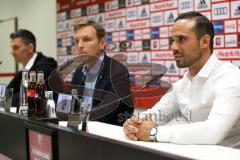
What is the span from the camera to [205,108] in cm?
157

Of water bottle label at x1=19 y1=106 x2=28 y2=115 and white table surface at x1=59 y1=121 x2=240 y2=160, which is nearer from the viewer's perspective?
white table surface at x1=59 y1=121 x2=240 y2=160

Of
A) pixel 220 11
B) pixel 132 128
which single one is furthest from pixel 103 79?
pixel 220 11

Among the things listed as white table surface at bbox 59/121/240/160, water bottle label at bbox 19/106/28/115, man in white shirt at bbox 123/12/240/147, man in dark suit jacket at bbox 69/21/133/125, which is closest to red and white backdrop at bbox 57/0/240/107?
man in dark suit jacket at bbox 69/21/133/125

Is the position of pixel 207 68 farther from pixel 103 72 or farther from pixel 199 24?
pixel 103 72

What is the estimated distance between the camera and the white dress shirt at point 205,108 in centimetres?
118

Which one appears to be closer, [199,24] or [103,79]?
[199,24]

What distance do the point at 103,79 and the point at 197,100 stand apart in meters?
0.48

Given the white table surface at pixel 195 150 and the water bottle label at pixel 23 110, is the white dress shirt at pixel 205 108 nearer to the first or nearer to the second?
the white table surface at pixel 195 150

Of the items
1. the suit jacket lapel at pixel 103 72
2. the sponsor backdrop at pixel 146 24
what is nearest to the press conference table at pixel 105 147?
the suit jacket lapel at pixel 103 72

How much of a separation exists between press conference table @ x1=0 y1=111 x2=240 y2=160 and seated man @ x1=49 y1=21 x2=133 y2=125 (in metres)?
0.11

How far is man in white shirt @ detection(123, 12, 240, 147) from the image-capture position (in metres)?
1.19

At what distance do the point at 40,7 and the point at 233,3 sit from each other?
10.1ft

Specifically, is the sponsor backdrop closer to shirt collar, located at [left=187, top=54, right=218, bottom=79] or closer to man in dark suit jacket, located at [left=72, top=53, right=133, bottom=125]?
man in dark suit jacket, located at [left=72, top=53, right=133, bottom=125]

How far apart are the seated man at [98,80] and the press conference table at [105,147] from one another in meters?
0.11
